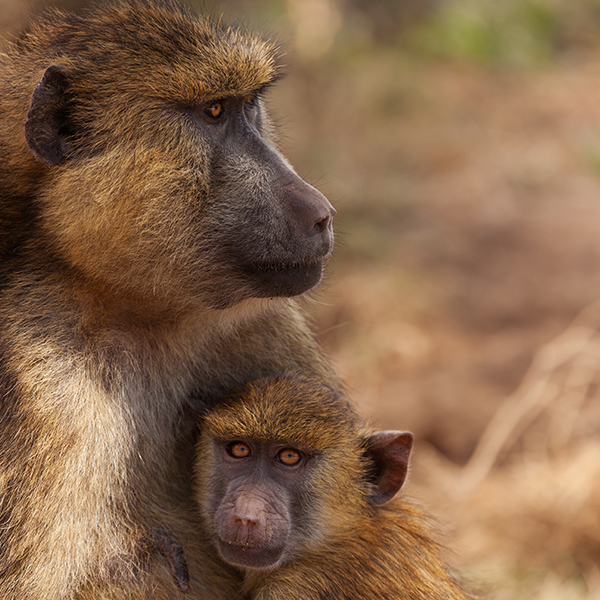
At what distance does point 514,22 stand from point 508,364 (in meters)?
6.94

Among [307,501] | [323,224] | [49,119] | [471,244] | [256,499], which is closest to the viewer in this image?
[49,119]

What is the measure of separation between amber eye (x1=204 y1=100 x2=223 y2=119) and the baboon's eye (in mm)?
868

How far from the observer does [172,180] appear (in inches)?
87.2

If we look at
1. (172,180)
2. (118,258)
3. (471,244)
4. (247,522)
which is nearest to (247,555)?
(247,522)

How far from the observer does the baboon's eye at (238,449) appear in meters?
2.46

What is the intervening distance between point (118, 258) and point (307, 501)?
2.78ft

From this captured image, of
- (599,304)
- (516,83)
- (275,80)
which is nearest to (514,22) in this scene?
A: (516,83)

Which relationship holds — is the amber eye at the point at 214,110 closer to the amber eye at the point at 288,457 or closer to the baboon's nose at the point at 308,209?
the baboon's nose at the point at 308,209

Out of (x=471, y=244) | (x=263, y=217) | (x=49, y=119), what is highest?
(x=49, y=119)

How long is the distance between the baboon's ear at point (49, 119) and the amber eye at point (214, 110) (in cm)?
35

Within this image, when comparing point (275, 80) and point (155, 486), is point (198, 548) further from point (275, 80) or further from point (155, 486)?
point (275, 80)

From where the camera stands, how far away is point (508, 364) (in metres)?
5.99

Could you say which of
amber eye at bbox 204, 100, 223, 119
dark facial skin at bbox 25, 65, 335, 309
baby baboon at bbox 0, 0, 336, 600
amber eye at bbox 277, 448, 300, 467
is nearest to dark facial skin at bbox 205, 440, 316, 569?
amber eye at bbox 277, 448, 300, 467

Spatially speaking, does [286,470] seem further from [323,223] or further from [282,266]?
[323,223]
